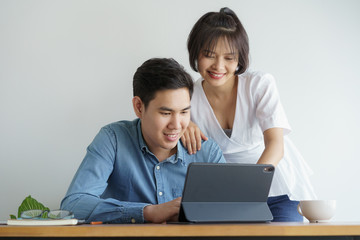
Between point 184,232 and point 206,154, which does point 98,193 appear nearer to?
point 206,154

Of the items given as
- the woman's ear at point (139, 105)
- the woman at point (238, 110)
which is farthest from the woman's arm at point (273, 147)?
the woman's ear at point (139, 105)

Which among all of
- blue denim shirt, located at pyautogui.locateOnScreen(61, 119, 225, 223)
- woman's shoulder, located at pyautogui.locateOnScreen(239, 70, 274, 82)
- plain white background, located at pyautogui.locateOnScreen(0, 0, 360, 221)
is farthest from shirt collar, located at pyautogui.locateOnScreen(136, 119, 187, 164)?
plain white background, located at pyautogui.locateOnScreen(0, 0, 360, 221)

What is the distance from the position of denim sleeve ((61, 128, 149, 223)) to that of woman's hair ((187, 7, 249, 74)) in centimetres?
55

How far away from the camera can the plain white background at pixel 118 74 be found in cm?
247

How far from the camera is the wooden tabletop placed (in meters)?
0.90

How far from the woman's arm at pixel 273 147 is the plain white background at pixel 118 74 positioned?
0.68 m

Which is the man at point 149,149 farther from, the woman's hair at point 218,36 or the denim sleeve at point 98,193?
the woman's hair at point 218,36

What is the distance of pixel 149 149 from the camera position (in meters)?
1.80

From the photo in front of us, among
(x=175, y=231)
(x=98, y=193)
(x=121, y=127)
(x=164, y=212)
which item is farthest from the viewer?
(x=121, y=127)

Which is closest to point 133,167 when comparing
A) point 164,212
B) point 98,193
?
point 98,193

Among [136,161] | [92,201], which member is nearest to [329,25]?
[136,161]

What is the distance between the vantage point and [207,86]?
220cm

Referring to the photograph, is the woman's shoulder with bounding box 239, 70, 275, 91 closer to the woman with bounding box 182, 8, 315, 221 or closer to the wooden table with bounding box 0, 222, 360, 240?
the woman with bounding box 182, 8, 315, 221

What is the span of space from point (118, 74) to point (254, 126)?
0.82m
